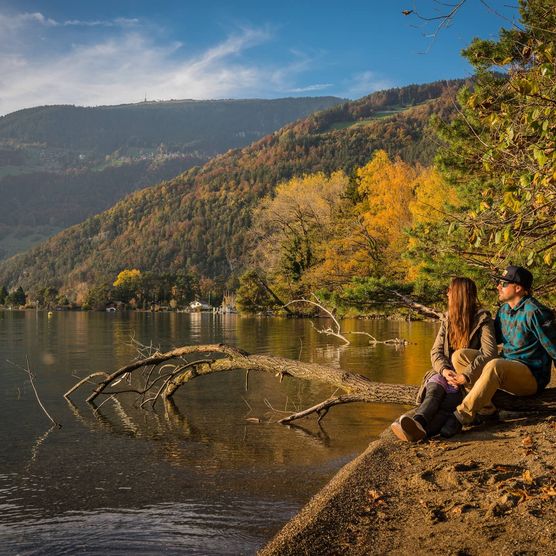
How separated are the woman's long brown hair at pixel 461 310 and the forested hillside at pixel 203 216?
119359 mm

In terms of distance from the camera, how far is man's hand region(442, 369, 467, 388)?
6441mm

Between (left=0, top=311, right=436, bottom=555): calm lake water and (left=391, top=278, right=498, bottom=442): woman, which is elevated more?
(left=391, top=278, right=498, bottom=442): woman

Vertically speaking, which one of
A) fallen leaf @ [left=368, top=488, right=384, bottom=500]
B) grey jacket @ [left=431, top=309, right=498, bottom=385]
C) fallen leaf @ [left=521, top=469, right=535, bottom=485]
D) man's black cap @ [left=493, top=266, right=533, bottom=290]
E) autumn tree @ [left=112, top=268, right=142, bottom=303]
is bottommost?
autumn tree @ [left=112, top=268, right=142, bottom=303]

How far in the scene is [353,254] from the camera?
119ft

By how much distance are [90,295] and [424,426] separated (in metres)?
122

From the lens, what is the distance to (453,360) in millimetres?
6715

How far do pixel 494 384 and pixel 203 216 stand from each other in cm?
15856

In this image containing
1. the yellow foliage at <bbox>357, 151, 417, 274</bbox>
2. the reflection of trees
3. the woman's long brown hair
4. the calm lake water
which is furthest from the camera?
the yellow foliage at <bbox>357, 151, 417, 274</bbox>

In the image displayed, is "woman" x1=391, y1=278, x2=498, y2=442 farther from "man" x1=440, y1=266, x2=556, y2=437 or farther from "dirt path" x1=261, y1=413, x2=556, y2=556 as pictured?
"dirt path" x1=261, y1=413, x2=556, y2=556

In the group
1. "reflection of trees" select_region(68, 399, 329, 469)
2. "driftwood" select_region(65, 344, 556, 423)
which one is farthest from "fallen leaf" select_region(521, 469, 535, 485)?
"reflection of trees" select_region(68, 399, 329, 469)

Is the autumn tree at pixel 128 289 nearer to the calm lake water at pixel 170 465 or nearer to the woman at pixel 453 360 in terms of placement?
the calm lake water at pixel 170 465

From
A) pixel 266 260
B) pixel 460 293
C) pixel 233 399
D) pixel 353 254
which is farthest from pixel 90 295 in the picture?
pixel 460 293

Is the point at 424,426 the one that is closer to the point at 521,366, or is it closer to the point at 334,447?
the point at 521,366

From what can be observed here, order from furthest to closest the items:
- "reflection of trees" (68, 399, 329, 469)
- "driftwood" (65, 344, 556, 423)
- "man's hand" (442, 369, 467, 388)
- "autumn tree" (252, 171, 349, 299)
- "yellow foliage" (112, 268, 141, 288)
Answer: "yellow foliage" (112, 268, 141, 288) → "autumn tree" (252, 171, 349, 299) → "reflection of trees" (68, 399, 329, 469) → "driftwood" (65, 344, 556, 423) → "man's hand" (442, 369, 467, 388)
